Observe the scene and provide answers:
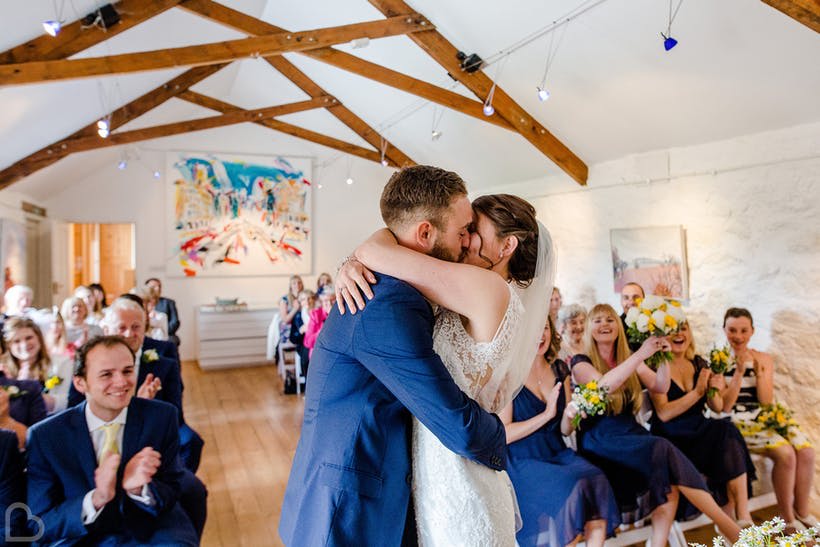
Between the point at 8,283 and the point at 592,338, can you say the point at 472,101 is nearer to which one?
the point at 592,338

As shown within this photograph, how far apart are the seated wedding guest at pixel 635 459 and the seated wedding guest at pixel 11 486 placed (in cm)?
255

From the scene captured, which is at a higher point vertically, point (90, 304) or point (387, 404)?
point (90, 304)

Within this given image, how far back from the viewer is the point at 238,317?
884 cm

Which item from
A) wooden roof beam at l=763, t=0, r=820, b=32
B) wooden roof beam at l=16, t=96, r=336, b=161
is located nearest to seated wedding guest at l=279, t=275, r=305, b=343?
wooden roof beam at l=16, t=96, r=336, b=161

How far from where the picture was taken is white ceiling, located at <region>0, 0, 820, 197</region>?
3.90 m

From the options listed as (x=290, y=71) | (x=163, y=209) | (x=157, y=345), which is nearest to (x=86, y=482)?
(x=157, y=345)

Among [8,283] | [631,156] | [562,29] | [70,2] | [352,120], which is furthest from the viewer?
[352,120]

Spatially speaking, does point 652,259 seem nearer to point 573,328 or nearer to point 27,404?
point 573,328

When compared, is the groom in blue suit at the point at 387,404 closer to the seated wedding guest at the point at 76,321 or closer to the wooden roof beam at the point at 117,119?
the seated wedding guest at the point at 76,321

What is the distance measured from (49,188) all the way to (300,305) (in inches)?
169

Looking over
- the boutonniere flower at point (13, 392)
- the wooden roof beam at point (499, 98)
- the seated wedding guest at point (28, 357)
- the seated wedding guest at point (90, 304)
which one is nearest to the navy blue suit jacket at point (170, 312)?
the seated wedding guest at point (90, 304)

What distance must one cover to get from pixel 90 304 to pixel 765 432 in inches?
244

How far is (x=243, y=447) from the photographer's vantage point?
4965 millimetres

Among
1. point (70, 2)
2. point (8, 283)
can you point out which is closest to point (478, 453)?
point (70, 2)
